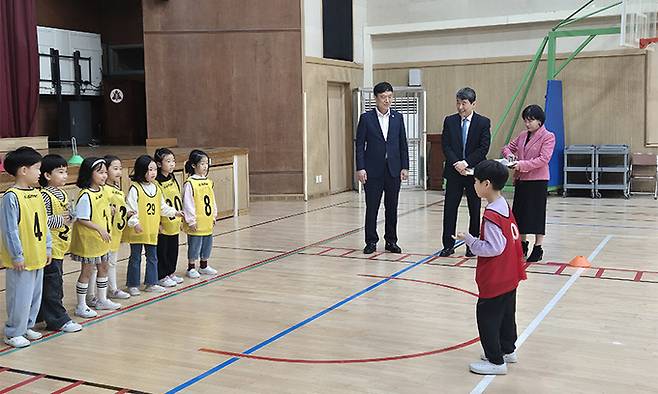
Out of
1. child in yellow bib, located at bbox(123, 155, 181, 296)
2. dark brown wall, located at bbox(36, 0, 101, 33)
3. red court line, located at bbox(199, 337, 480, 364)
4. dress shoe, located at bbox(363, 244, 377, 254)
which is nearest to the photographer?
red court line, located at bbox(199, 337, 480, 364)

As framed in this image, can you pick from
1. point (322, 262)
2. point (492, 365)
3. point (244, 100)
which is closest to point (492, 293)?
point (492, 365)

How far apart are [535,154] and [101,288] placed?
12.4 feet

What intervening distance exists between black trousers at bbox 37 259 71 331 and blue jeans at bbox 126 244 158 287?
979 millimetres

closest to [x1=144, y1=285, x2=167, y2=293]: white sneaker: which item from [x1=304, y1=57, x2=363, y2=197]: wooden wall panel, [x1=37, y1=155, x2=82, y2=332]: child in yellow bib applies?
[x1=37, y1=155, x2=82, y2=332]: child in yellow bib

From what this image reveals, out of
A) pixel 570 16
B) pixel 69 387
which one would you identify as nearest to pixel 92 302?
pixel 69 387

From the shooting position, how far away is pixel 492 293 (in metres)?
4.05

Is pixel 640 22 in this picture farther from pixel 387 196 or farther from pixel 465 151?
pixel 387 196

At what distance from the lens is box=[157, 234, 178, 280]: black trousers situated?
6496mm

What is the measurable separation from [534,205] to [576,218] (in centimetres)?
359

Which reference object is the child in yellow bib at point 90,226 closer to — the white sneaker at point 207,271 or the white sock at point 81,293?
the white sock at point 81,293

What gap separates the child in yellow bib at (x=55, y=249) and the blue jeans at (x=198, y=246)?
1590mm

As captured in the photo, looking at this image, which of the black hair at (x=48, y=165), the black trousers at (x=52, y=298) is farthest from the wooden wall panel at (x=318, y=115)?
the black trousers at (x=52, y=298)

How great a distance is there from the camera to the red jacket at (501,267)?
4059 mm

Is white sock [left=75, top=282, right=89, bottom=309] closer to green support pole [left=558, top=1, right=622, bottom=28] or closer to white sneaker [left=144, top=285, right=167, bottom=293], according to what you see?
white sneaker [left=144, top=285, right=167, bottom=293]
